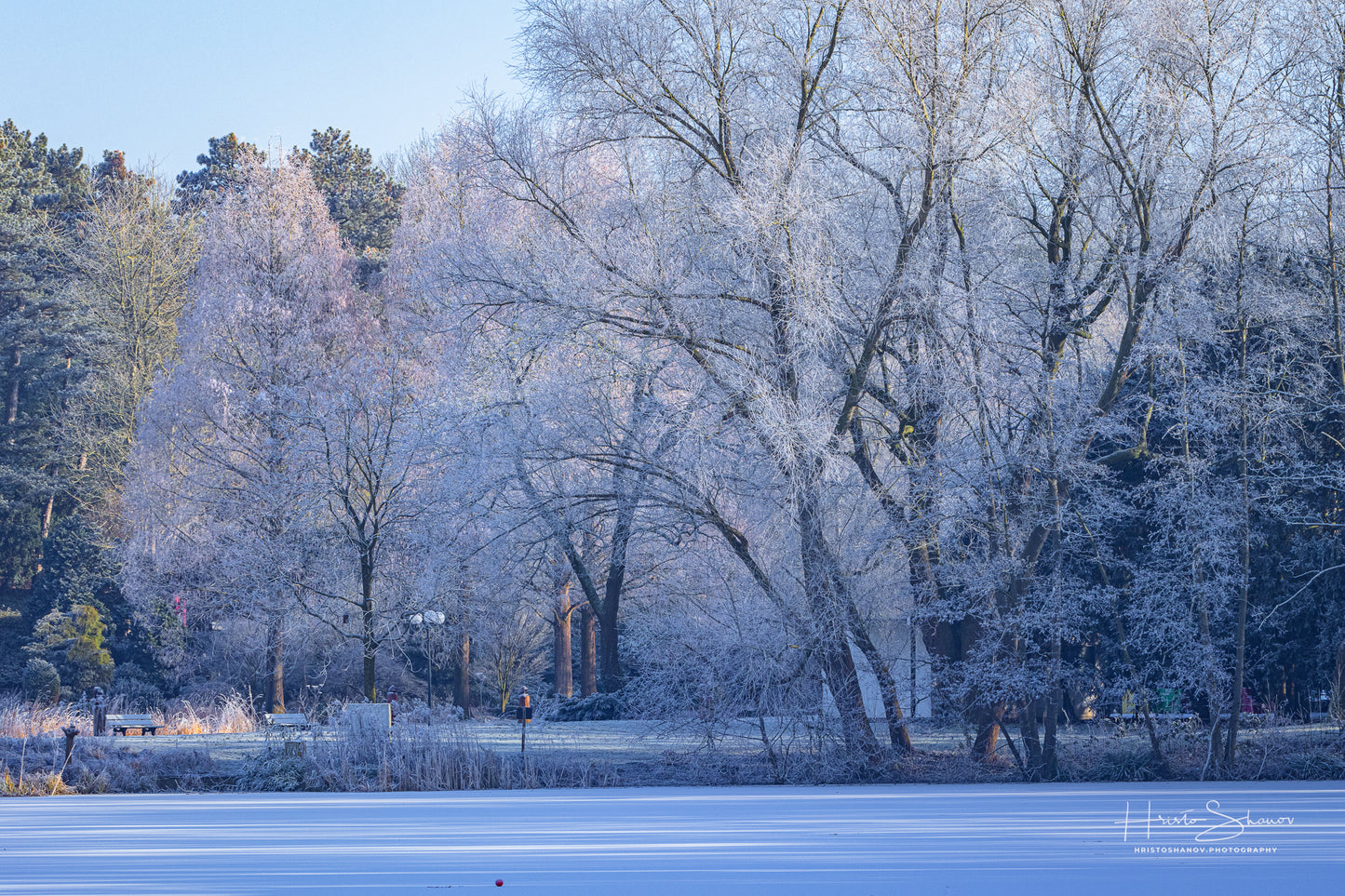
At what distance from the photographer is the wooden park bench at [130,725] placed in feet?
62.7

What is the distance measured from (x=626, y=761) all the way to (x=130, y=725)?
943 centimetres

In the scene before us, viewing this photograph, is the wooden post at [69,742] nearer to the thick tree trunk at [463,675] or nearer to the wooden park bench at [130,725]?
the wooden park bench at [130,725]

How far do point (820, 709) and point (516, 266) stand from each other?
6.67 meters

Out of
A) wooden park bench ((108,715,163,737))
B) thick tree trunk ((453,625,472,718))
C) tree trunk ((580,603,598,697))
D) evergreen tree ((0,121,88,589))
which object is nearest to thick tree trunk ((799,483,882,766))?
wooden park bench ((108,715,163,737))

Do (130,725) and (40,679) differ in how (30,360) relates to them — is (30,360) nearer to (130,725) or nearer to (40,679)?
(40,679)

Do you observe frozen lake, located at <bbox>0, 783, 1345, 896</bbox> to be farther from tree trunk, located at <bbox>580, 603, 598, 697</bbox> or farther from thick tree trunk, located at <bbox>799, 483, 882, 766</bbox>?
tree trunk, located at <bbox>580, 603, 598, 697</bbox>

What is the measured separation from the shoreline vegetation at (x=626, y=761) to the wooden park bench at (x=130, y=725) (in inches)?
150

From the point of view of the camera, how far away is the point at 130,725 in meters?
19.5

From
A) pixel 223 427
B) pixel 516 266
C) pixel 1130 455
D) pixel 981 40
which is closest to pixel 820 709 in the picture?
pixel 1130 455

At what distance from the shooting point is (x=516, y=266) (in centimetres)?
1545

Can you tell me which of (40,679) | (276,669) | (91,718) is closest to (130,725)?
(91,718)

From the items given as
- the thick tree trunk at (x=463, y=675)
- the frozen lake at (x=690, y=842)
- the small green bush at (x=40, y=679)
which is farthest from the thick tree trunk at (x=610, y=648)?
the small green bush at (x=40, y=679)

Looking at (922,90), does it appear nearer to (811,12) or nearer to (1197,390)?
(811,12)

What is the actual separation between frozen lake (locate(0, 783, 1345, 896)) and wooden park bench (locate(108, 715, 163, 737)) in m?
7.06
